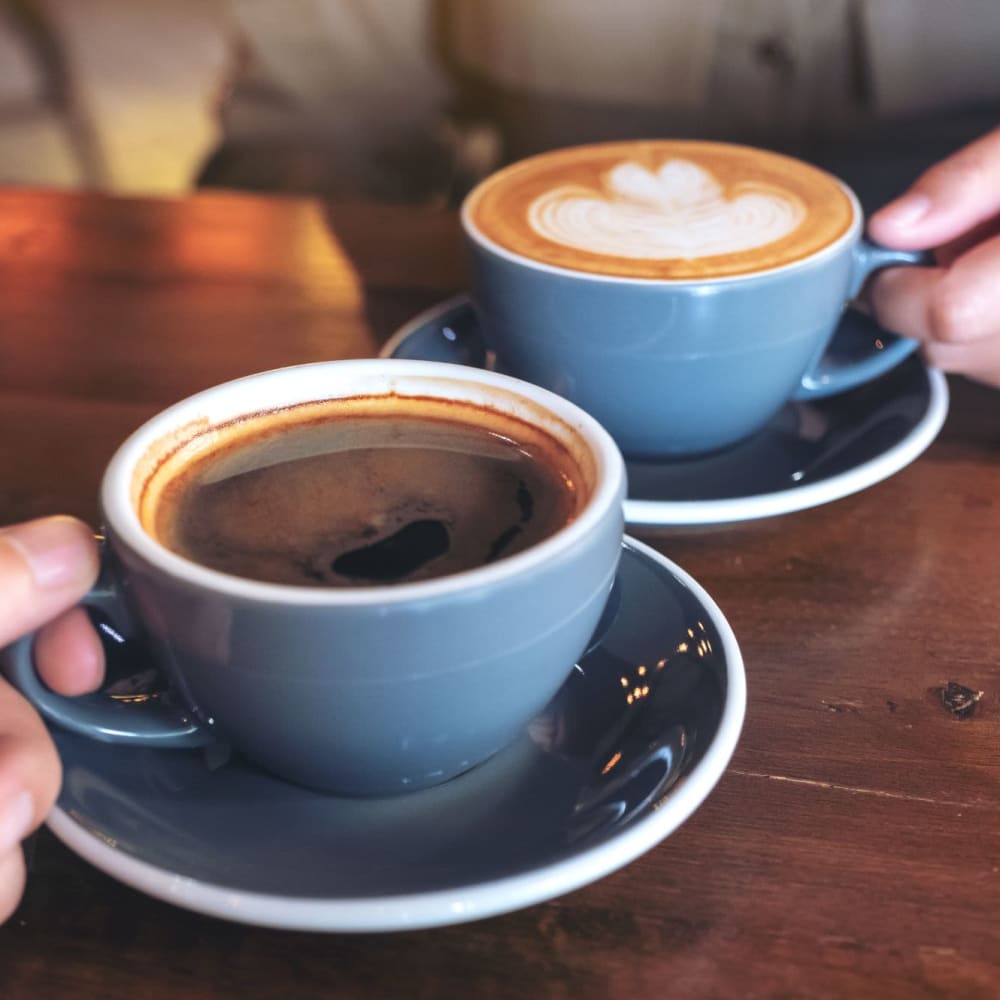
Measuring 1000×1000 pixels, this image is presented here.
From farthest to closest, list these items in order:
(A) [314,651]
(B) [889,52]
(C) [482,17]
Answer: (C) [482,17] → (B) [889,52] → (A) [314,651]

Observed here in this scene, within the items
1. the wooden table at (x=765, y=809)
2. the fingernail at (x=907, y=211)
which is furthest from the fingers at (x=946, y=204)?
the wooden table at (x=765, y=809)

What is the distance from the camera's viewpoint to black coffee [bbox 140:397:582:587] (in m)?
0.49

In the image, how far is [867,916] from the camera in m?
0.45

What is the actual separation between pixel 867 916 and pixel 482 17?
4.44 ft

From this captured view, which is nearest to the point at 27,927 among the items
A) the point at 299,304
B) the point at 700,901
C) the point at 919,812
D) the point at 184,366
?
the point at 700,901

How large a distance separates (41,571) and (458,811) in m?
0.19

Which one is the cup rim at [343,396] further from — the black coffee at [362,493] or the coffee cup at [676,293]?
the coffee cup at [676,293]

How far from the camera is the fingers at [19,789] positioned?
1.38 feet

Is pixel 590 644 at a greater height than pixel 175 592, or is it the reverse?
pixel 175 592

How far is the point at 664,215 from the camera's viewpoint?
2.65ft

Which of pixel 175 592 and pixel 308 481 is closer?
pixel 175 592

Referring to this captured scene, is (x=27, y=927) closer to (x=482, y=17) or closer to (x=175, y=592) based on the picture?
(x=175, y=592)

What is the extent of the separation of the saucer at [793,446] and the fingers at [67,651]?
31cm

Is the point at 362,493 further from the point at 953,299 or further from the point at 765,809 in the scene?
the point at 953,299
